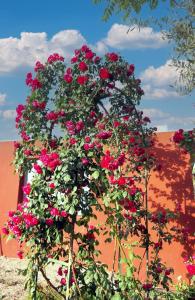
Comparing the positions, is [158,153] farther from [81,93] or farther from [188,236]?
[81,93]

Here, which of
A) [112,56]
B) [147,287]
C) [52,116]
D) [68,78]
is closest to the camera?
[147,287]

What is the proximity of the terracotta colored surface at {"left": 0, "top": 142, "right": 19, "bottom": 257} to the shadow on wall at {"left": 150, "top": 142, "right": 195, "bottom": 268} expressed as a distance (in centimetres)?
400

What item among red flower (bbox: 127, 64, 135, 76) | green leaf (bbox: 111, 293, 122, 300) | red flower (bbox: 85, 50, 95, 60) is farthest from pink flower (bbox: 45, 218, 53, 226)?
red flower (bbox: 127, 64, 135, 76)

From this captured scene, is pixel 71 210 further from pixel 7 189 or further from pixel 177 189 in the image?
pixel 7 189

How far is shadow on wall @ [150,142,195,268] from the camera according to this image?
7.40 m

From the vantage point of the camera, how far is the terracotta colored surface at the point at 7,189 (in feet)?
33.6

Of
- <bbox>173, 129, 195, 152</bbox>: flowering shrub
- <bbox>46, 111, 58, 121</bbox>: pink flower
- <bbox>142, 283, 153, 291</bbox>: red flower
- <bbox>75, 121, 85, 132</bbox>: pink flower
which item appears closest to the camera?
<bbox>142, 283, 153, 291</bbox>: red flower

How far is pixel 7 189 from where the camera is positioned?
1049 centimetres

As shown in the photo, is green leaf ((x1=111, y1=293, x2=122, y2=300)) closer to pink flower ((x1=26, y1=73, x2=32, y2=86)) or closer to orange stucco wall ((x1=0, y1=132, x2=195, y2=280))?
orange stucco wall ((x1=0, y1=132, x2=195, y2=280))

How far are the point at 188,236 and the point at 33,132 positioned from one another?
11.0ft

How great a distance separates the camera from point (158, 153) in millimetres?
7961

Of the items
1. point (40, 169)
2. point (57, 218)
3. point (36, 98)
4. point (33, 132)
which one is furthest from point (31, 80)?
point (57, 218)

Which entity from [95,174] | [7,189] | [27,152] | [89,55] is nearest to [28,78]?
[89,55]

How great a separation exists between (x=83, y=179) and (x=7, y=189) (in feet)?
21.2
